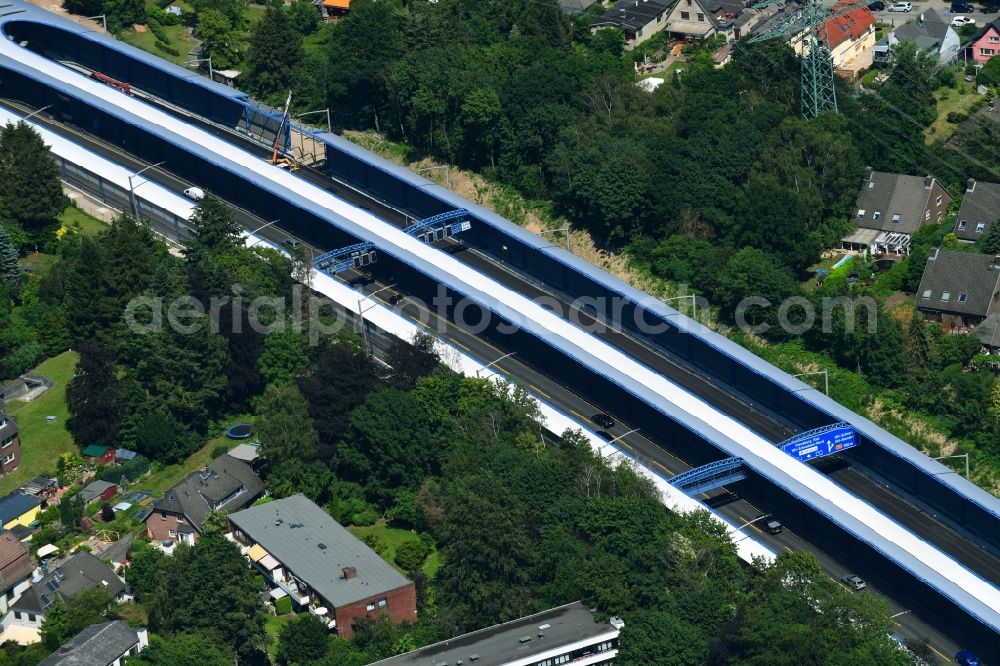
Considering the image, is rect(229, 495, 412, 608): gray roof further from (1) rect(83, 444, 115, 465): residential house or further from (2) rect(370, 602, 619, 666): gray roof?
(1) rect(83, 444, 115, 465): residential house

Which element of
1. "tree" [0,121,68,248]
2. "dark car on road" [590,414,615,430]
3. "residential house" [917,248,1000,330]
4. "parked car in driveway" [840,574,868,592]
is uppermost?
"residential house" [917,248,1000,330]

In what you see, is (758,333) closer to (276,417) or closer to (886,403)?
(886,403)

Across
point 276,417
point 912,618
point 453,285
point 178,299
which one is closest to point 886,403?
point 912,618

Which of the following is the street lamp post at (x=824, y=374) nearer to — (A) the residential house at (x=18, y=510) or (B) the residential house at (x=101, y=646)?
(B) the residential house at (x=101, y=646)

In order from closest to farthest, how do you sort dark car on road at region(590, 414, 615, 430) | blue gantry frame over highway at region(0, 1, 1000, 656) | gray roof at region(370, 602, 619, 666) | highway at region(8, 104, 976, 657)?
gray roof at region(370, 602, 619, 666), highway at region(8, 104, 976, 657), blue gantry frame over highway at region(0, 1, 1000, 656), dark car on road at region(590, 414, 615, 430)

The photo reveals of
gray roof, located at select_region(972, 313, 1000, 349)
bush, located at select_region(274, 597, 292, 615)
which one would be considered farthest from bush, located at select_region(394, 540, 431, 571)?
gray roof, located at select_region(972, 313, 1000, 349)

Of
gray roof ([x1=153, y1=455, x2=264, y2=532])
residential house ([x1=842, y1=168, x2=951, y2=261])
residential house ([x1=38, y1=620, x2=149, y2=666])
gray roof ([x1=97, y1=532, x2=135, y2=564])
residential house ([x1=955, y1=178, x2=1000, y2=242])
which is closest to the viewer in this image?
residential house ([x1=38, y1=620, x2=149, y2=666])
